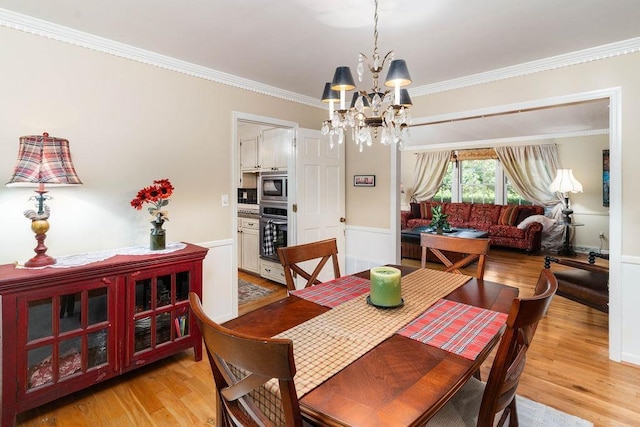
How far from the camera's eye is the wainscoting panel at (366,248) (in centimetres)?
387

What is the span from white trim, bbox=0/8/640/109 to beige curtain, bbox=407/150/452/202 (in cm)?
488

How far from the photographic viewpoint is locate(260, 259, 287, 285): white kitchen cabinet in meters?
4.30

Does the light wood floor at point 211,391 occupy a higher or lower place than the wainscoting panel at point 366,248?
lower

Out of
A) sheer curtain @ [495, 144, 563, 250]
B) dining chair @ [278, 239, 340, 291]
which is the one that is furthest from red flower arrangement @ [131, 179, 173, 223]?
sheer curtain @ [495, 144, 563, 250]

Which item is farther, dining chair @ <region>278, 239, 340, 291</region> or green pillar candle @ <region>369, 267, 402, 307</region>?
dining chair @ <region>278, 239, 340, 291</region>

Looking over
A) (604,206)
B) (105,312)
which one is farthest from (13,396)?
(604,206)

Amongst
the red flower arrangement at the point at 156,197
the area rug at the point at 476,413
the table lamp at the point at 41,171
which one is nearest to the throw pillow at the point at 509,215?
the area rug at the point at 476,413

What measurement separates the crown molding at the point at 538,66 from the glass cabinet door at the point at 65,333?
3309 millimetres

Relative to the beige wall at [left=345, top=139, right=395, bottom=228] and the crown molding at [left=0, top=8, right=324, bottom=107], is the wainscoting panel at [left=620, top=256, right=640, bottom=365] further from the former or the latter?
the crown molding at [left=0, top=8, right=324, bottom=107]

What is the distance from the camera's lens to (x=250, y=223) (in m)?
4.77

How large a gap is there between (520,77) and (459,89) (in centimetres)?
52

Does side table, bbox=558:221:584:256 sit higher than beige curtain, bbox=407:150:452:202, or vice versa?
beige curtain, bbox=407:150:452:202

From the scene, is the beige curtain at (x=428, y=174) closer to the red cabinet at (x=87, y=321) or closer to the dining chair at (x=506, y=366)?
the red cabinet at (x=87, y=321)

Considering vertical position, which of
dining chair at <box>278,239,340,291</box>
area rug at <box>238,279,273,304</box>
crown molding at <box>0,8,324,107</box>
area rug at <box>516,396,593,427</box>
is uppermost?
crown molding at <box>0,8,324,107</box>
